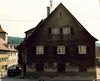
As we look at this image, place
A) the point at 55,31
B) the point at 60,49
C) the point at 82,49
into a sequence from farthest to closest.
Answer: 1. the point at 55,31
2. the point at 60,49
3. the point at 82,49

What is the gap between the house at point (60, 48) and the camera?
40.3 meters

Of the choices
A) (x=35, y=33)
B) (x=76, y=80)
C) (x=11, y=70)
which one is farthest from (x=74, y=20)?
(x=11, y=70)

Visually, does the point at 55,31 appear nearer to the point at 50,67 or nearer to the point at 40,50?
the point at 40,50

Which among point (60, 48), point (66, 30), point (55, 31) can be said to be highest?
point (66, 30)

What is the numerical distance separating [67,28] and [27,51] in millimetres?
6753

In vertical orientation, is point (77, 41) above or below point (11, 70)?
above

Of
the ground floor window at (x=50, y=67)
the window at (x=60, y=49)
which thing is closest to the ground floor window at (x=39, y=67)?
the ground floor window at (x=50, y=67)

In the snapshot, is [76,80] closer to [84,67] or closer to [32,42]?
[84,67]

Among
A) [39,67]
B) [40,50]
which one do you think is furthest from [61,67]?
[40,50]

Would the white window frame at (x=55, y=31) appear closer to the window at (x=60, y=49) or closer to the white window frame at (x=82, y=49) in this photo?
the window at (x=60, y=49)

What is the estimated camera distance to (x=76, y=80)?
1537 inches

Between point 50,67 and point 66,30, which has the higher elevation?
point 66,30

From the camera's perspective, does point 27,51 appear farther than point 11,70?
No

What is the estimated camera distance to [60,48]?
4075 centimetres
